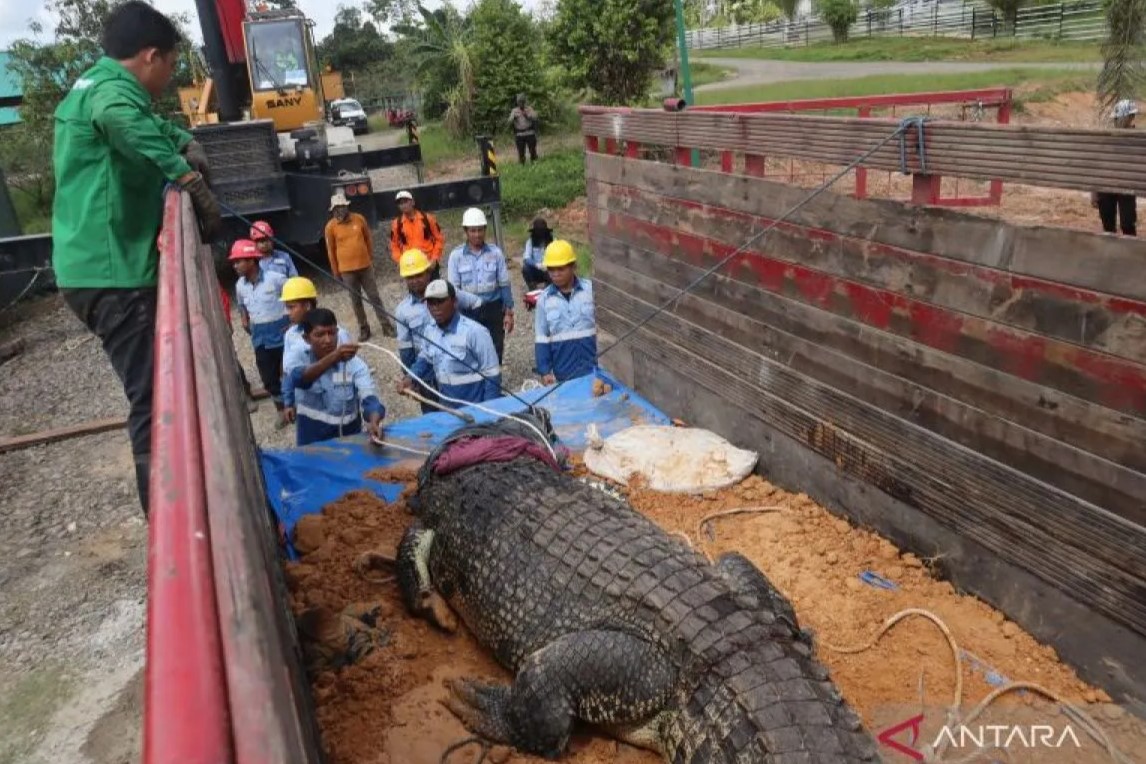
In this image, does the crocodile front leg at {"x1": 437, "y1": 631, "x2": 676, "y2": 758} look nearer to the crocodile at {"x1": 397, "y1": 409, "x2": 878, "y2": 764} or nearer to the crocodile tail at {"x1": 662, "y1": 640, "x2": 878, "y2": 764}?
the crocodile at {"x1": 397, "y1": 409, "x2": 878, "y2": 764}

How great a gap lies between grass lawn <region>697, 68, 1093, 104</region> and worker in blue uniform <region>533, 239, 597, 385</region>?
13.1 meters

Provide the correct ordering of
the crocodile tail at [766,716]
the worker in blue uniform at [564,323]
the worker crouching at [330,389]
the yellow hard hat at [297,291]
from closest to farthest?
the crocodile tail at [766,716]
the worker crouching at [330,389]
the yellow hard hat at [297,291]
the worker in blue uniform at [564,323]

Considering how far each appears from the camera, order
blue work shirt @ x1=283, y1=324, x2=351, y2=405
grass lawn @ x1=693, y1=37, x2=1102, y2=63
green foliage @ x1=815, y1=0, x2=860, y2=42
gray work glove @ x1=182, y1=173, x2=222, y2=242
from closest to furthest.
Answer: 1. gray work glove @ x1=182, y1=173, x2=222, y2=242
2. blue work shirt @ x1=283, y1=324, x2=351, y2=405
3. grass lawn @ x1=693, y1=37, x2=1102, y2=63
4. green foliage @ x1=815, y1=0, x2=860, y2=42

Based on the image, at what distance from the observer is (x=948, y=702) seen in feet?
8.93

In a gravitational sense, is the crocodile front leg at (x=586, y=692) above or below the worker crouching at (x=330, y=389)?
below

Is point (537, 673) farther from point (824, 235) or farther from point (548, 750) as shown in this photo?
point (824, 235)

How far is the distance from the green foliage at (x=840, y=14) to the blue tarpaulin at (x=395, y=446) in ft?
114

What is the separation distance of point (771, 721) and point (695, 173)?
3073 mm

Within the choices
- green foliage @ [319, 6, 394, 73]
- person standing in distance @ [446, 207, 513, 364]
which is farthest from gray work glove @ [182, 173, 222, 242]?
green foliage @ [319, 6, 394, 73]

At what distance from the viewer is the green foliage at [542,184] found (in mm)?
14648

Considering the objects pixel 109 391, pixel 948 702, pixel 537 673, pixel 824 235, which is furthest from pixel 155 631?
pixel 109 391

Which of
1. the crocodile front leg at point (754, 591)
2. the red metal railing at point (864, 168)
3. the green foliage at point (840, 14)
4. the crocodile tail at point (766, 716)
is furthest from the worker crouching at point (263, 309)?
the green foliage at point (840, 14)

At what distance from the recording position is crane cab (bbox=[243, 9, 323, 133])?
12.3 m

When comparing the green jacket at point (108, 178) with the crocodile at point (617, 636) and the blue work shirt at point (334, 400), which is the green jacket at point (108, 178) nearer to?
the crocodile at point (617, 636)
